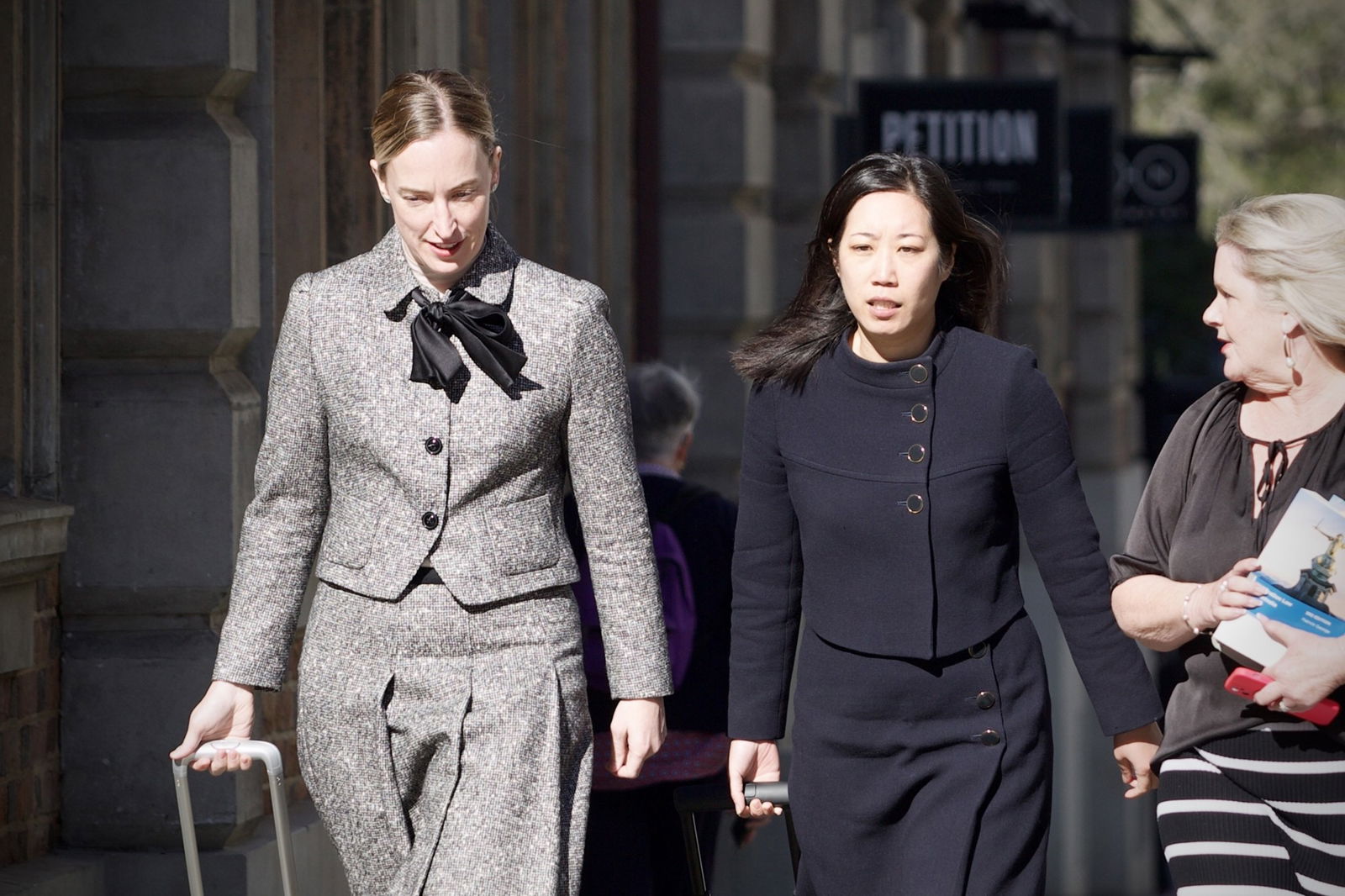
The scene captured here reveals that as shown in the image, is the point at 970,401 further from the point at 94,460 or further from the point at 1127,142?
the point at 1127,142

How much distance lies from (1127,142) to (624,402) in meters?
16.5

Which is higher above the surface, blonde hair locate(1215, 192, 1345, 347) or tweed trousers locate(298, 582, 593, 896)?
blonde hair locate(1215, 192, 1345, 347)

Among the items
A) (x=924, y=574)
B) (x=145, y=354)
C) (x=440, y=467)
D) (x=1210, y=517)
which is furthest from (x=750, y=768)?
(x=145, y=354)

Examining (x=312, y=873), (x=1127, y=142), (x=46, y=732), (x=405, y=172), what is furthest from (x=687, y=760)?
(x=1127, y=142)

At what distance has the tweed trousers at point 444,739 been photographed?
12.7 feet

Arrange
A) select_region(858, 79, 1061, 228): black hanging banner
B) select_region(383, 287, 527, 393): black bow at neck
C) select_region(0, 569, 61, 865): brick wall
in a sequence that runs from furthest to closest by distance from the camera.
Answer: select_region(858, 79, 1061, 228): black hanging banner < select_region(0, 569, 61, 865): brick wall < select_region(383, 287, 527, 393): black bow at neck

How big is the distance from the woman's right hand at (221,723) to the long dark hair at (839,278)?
3.67 ft

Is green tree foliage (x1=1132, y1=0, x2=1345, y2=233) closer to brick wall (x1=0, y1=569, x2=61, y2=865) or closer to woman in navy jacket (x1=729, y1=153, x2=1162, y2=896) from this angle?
brick wall (x1=0, y1=569, x2=61, y2=865)

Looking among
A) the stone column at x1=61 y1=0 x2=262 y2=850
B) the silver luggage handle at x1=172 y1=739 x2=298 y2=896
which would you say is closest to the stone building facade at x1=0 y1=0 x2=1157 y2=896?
the stone column at x1=61 y1=0 x2=262 y2=850

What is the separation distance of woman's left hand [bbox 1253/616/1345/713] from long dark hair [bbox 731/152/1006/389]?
2.72 ft

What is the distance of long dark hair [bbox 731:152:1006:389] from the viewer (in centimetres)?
405

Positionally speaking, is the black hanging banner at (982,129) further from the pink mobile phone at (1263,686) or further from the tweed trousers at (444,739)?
the tweed trousers at (444,739)

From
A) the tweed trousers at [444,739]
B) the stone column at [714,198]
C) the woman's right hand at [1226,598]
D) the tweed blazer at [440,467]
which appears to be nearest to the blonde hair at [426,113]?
the tweed blazer at [440,467]

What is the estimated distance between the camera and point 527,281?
4.06 metres
